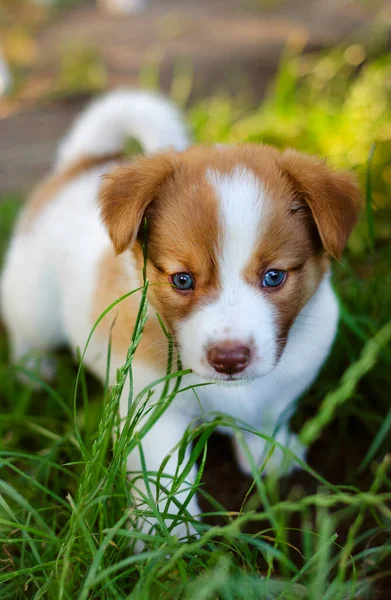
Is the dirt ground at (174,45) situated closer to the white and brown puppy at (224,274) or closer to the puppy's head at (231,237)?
the white and brown puppy at (224,274)

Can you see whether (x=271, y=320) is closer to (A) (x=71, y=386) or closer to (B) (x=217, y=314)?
(B) (x=217, y=314)

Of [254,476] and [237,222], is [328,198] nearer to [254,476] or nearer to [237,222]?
[237,222]

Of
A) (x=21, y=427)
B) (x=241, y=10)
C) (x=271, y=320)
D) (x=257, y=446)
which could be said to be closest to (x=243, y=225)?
(x=271, y=320)

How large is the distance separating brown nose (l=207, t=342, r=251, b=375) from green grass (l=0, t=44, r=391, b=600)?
0.16 metres

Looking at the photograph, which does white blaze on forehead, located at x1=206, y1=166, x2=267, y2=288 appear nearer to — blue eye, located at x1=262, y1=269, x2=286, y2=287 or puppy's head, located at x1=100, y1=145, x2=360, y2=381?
puppy's head, located at x1=100, y1=145, x2=360, y2=381

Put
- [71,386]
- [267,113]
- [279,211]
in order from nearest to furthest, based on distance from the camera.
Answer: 1. [279,211]
2. [71,386]
3. [267,113]

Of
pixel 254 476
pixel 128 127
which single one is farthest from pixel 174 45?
pixel 254 476

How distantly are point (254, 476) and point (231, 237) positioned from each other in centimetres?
70

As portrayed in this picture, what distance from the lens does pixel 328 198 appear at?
2.16m

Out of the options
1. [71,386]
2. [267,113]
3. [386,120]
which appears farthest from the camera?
[267,113]

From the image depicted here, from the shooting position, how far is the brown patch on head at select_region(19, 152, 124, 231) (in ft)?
11.1

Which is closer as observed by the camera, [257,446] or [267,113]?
[257,446]

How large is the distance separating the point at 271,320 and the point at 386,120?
2880 millimetres

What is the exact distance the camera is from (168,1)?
979 centimetres
